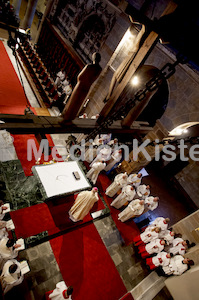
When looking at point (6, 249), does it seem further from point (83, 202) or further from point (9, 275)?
point (83, 202)

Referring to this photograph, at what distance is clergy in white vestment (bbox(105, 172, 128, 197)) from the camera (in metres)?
6.75

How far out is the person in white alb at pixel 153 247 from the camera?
566 cm

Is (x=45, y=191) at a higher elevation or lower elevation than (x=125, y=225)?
higher

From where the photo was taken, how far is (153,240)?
592cm

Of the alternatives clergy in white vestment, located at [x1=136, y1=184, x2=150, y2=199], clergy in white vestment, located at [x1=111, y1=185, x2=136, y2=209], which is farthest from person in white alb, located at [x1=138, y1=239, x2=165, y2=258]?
clergy in white vestment, located at [x1=136, y1=184, x2=150, y2=199]

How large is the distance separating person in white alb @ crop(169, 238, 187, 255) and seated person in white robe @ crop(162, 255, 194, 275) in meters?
0.24

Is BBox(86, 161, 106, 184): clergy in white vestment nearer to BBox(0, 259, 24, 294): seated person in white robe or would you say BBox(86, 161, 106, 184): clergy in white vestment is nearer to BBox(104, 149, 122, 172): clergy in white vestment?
BBox(104, 149, 122, 172): clergy in white vestment

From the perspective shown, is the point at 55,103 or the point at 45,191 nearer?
the point at 45,191

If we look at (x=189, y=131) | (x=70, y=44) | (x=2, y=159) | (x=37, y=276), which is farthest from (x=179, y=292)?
(x=70, y=44)

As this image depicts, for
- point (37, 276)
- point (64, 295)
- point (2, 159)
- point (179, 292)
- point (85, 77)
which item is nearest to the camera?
point (85, 77)

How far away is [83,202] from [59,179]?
49.8 inches

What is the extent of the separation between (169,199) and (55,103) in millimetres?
8634

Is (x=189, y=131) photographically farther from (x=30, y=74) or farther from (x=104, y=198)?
(x=30, y=74)

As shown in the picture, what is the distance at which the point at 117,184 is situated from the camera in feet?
22.5
